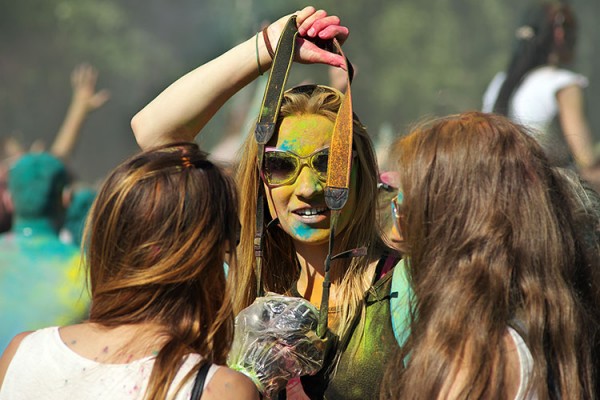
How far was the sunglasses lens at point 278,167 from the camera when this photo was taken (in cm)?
249

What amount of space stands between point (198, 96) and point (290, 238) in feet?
1.46

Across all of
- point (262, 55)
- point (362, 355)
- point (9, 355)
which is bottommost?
point (362, 355)

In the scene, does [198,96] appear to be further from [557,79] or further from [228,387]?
[557,79]

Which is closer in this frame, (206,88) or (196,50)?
(206,88)

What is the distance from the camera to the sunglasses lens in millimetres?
2492

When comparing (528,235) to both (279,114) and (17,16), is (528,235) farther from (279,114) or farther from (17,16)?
(17,16)

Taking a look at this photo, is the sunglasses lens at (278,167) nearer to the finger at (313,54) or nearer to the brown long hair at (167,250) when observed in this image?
the finger at (313,54)

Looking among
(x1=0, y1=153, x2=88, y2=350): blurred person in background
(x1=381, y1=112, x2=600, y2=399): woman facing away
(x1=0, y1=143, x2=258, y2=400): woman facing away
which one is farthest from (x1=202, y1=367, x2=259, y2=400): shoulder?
(x1=0, y1=153, x2=88, y2=350): blurred person in background

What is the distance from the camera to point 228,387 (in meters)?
1.71

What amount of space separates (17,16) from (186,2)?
3515mm

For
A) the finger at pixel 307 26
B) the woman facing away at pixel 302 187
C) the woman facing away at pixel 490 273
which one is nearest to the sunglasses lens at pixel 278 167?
the woman facing away at pixel 302 187

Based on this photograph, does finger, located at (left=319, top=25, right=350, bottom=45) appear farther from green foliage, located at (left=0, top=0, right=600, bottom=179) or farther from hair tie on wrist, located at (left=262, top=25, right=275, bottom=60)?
green foliage, located at (left=0, top=0, right=600, bottom=179)

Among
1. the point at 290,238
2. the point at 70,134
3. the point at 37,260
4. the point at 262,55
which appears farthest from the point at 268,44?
the point at 70,134

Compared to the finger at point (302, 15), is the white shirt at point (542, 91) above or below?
below
